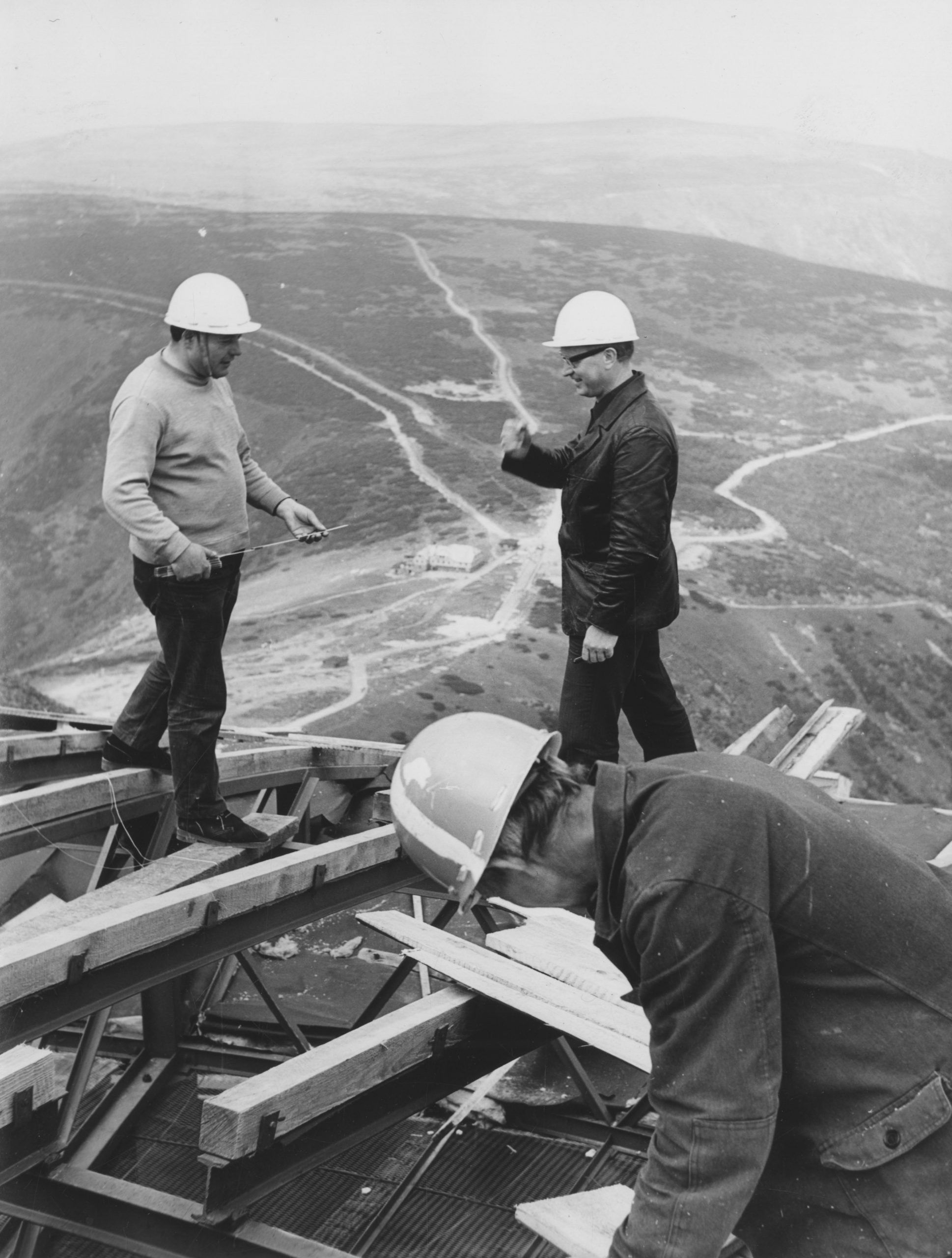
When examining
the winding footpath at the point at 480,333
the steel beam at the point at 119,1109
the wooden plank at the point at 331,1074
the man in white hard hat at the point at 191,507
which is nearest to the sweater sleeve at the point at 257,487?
the man in white hard hat at the point at 191,507

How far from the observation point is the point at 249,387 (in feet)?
47.0

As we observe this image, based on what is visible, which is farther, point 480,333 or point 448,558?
point 480,333

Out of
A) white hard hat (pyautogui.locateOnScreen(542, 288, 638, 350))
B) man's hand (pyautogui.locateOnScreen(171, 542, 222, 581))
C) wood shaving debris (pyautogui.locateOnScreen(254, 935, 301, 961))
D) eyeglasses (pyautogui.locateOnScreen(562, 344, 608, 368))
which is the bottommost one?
wood shaving debris (pyautogui.locateOnScreen(254, 935, 301, 961))

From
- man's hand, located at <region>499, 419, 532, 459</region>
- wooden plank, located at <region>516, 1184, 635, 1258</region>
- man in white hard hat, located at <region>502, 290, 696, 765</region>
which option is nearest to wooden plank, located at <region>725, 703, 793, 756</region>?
man in white hard hat, located at <region>502, 290, 696, 765</region>

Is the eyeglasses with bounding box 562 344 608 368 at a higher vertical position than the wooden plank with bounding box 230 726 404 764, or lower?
higher

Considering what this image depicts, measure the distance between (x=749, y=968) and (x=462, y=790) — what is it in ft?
1.64

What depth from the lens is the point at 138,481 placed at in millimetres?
3676

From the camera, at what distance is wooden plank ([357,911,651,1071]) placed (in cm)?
321

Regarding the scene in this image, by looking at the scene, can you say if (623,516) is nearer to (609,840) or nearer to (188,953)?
(188,953)

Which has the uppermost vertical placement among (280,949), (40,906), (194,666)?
(194,666)

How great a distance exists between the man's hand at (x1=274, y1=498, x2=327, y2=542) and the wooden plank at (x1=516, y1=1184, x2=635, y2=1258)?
244 centimetres

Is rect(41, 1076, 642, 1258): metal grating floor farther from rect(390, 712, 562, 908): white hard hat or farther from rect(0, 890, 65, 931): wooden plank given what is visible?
rect(390, 712, 562, 908): white hard hat

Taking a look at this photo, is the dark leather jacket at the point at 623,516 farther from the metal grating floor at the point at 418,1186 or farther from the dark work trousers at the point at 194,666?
the metal grating floor at the point at 418,1186

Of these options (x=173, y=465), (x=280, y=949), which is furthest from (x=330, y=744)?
(x=173, y=465)
